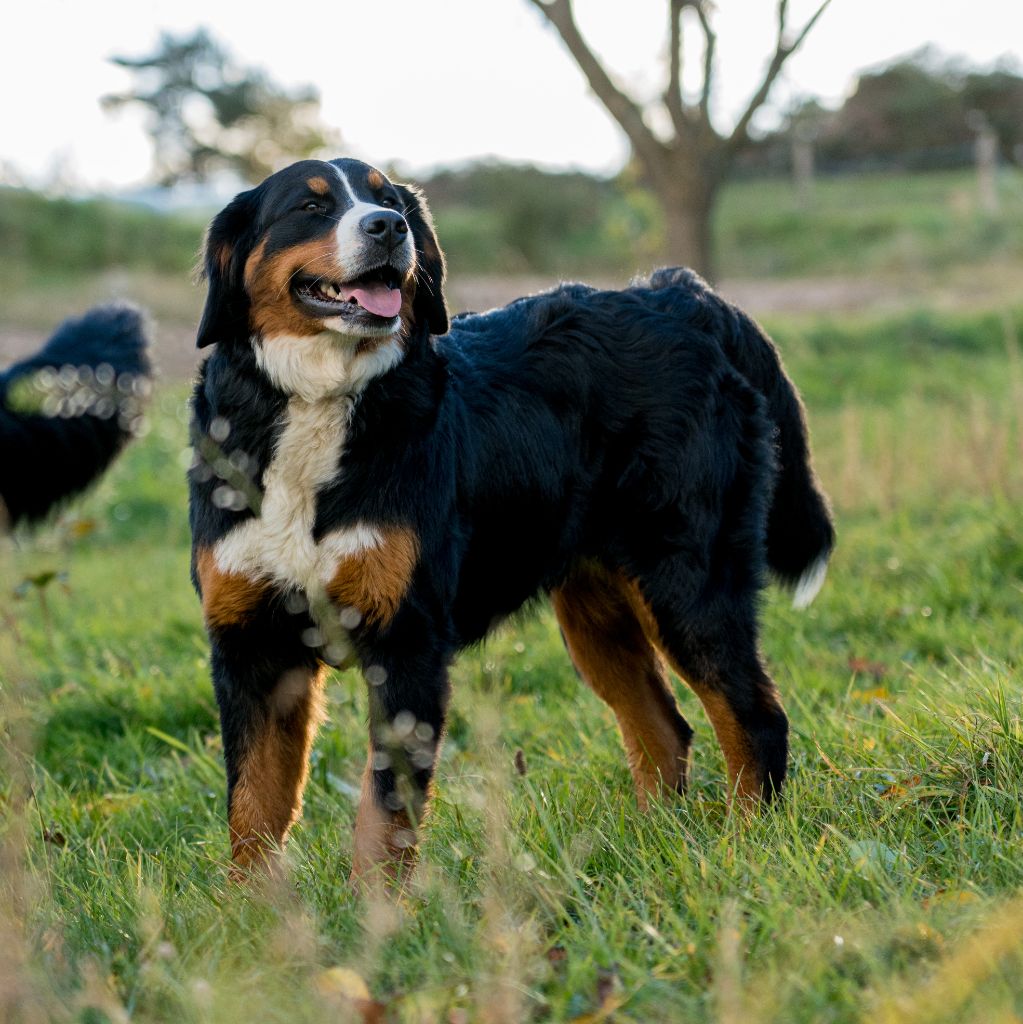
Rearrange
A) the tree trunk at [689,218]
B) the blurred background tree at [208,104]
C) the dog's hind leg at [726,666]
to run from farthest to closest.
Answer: the blurred background tree at [208,104]
the tree trunk at [689,218]
the dog's hind leg at [726,666]

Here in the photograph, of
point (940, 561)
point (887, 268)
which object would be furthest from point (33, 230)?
point (940, 561)

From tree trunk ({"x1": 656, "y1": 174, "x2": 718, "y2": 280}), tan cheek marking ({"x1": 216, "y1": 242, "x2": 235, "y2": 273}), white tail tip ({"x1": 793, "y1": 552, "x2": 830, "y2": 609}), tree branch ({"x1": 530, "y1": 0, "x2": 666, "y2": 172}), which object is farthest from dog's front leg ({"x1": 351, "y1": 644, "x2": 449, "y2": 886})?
tree trunk ({"x1": 656, "y1": 174, "x2": 718, "y2": 280})

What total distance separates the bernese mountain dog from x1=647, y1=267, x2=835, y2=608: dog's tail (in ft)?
0.08

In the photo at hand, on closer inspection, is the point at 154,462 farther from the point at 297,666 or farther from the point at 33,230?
the point at 33,230

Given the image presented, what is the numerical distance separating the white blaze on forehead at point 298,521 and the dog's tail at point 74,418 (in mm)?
2261

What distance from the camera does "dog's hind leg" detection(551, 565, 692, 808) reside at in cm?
407

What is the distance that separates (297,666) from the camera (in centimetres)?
353

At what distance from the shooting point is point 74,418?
5680mm

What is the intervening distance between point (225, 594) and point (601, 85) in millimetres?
9089

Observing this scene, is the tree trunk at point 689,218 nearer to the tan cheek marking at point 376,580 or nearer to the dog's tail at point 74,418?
the dog's tail at point 74,418

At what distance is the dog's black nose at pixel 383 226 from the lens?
3.43 m

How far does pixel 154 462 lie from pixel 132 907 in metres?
8.51

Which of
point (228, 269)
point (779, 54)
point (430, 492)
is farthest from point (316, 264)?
point (779, 54)

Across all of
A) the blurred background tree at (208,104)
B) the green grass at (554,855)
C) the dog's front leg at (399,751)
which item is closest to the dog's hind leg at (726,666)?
the green grass at (554,855)
